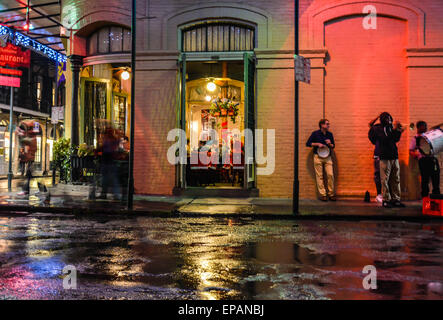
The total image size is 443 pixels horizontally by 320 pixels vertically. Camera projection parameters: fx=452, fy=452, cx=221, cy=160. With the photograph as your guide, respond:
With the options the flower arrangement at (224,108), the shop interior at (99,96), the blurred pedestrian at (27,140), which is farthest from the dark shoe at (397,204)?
the blurred pedestrian at (27,140)

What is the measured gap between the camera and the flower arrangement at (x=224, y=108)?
1594cm

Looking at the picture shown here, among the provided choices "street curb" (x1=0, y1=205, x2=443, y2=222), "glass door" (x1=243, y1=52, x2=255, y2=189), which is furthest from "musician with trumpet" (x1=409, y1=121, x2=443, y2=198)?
"glass door" (x1=243, y1=52, x2=255, y2=189)

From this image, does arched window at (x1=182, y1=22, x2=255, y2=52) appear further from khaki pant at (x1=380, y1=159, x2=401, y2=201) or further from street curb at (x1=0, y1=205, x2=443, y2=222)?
street curb at (x1=0, y1=205, x2=443, y2=222)

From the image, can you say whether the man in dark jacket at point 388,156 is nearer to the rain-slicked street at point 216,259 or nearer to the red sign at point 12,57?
the rain-slicked street at point 216,259

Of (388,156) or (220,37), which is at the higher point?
(220,37)

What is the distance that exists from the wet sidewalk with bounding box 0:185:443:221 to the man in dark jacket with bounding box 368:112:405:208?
0.39 m

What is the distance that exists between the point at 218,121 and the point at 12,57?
27.6ft

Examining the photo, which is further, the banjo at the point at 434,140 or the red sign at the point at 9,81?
the red sign at the point at 9,81

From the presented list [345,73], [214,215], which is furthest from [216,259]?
[345,73]

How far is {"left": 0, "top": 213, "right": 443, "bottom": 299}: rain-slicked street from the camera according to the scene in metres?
4.50

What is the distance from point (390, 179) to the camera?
40.7ft

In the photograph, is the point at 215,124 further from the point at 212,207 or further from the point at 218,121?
the point at 212,207

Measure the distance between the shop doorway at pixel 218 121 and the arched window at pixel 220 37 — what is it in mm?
476
